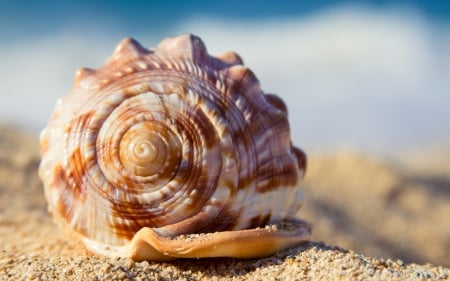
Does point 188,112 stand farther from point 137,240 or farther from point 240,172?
point 137,240

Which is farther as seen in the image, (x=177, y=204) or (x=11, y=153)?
(x=11, y=153)

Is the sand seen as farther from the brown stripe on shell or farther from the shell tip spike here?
the shell tip spike

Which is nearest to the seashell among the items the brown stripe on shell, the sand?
the brown stripe on shell

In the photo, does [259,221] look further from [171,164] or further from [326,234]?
[326,234]

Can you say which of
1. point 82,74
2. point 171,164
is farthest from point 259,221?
point 82,74

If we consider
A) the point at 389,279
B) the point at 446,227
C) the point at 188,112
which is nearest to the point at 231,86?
the point at 188,112

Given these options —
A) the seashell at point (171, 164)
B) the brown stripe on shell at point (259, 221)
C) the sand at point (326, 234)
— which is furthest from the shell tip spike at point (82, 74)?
the brown stripe on shell at point (259, 221)

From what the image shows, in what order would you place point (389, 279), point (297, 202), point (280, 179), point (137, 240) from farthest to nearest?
point (297, 202) < point (280, 179) < point (137, 240) < point (389, 279)
